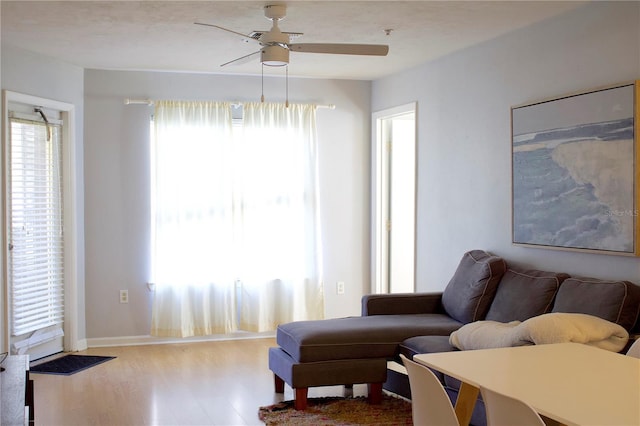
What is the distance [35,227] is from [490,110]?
3654mm

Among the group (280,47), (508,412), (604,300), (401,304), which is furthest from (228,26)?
(508,412)

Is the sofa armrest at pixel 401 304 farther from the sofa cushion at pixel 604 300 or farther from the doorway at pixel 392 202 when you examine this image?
the doorway at pixel 392 202

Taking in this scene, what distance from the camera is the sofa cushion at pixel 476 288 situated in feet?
16.0

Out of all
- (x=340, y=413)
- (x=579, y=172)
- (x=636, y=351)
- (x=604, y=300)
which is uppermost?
(x=579, y=172)

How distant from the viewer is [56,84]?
6.07 metres

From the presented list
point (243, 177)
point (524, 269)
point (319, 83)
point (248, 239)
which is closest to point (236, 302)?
point (248, 239)

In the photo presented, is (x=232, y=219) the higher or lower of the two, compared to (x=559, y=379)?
higher

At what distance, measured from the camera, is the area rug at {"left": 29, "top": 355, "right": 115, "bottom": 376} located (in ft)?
18.4

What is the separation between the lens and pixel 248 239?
680cm

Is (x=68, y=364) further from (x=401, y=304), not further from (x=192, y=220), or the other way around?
(x=401, y=304)

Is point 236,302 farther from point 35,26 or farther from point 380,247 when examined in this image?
point 35,26

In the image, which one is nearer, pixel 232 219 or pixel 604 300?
pixel 604 300

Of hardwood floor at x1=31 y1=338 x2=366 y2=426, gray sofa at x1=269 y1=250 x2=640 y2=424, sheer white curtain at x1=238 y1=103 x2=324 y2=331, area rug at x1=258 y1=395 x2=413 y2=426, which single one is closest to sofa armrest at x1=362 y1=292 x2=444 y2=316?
gray sofa at x1=269 y1=250 x2=640 y2=424

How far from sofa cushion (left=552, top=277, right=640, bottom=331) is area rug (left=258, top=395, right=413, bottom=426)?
3.78 feet
